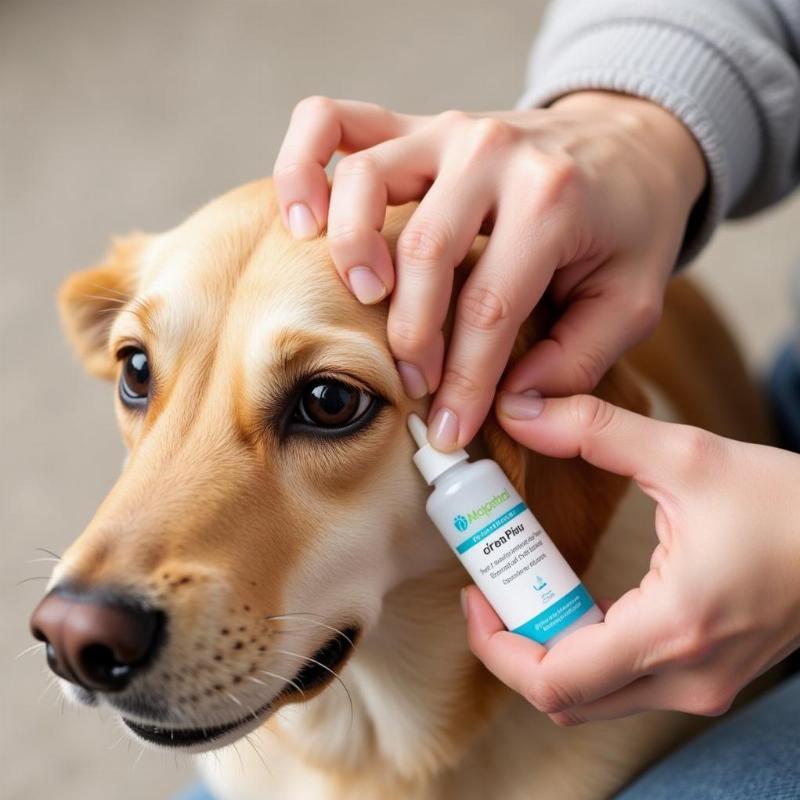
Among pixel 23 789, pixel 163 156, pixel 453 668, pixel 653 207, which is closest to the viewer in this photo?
pixel 653 207

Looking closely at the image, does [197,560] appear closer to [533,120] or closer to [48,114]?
[533,120]

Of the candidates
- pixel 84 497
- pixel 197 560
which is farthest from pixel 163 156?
pixel 197 560

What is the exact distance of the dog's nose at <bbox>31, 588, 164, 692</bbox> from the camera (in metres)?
0.95

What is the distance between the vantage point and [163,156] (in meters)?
3.36

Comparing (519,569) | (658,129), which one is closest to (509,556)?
(519,569)

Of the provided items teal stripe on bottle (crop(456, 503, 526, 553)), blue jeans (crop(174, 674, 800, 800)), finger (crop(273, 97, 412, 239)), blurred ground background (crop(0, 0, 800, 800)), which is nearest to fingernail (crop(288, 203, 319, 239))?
finger (crop(273, 97, 412, 239))

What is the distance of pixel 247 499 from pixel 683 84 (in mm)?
889

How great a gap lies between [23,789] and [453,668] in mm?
1487

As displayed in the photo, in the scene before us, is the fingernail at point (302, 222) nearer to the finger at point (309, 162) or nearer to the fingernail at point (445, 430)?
the finger at point (309, 162)

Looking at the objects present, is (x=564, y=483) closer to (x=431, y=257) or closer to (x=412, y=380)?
(x=412, y=380)

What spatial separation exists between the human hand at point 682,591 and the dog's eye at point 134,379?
53 centimetres

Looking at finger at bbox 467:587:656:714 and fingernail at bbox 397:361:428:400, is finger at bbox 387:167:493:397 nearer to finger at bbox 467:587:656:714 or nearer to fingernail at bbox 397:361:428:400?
fingernail at bbox 397:361:428:400

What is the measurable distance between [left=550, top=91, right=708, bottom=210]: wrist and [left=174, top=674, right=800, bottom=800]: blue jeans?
2.44 feet

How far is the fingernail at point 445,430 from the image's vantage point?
111cm
